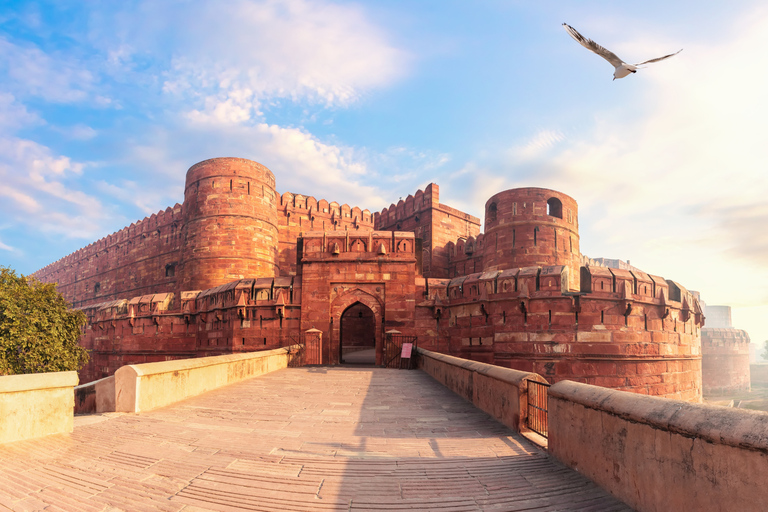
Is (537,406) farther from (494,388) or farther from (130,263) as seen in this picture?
(130,263)

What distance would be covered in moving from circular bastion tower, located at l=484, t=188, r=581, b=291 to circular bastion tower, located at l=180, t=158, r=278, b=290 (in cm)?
1285

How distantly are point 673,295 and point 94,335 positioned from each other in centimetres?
2716

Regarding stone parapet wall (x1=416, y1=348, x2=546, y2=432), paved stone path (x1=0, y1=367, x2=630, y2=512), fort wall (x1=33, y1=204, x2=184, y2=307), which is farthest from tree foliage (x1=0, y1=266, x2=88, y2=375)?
stone parapet wall (x1=416, y1=348, x2=546, y2=432)

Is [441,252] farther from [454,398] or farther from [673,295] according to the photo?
[454,398]

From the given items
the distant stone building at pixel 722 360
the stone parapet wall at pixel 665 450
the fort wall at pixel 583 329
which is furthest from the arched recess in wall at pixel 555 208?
the distant stone building at pixel 722 360

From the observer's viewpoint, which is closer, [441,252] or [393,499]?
[393,499]

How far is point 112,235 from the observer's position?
36969mm

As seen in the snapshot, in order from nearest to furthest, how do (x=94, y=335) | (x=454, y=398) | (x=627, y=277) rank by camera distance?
(x=454, y=398) < (x=627, y=277) < (x=94, y=335)

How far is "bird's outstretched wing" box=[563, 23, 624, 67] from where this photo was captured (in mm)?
7617

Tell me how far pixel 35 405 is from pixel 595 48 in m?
9.45

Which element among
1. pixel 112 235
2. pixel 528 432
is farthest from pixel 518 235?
pixel 112 235

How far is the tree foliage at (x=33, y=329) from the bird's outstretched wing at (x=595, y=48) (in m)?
20.8

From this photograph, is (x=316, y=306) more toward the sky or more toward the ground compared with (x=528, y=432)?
more toward the sky

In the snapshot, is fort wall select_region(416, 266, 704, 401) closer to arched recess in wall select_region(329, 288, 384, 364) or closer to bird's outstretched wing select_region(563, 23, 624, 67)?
arched recess in wall select_region(329, 288, 384, 364)
